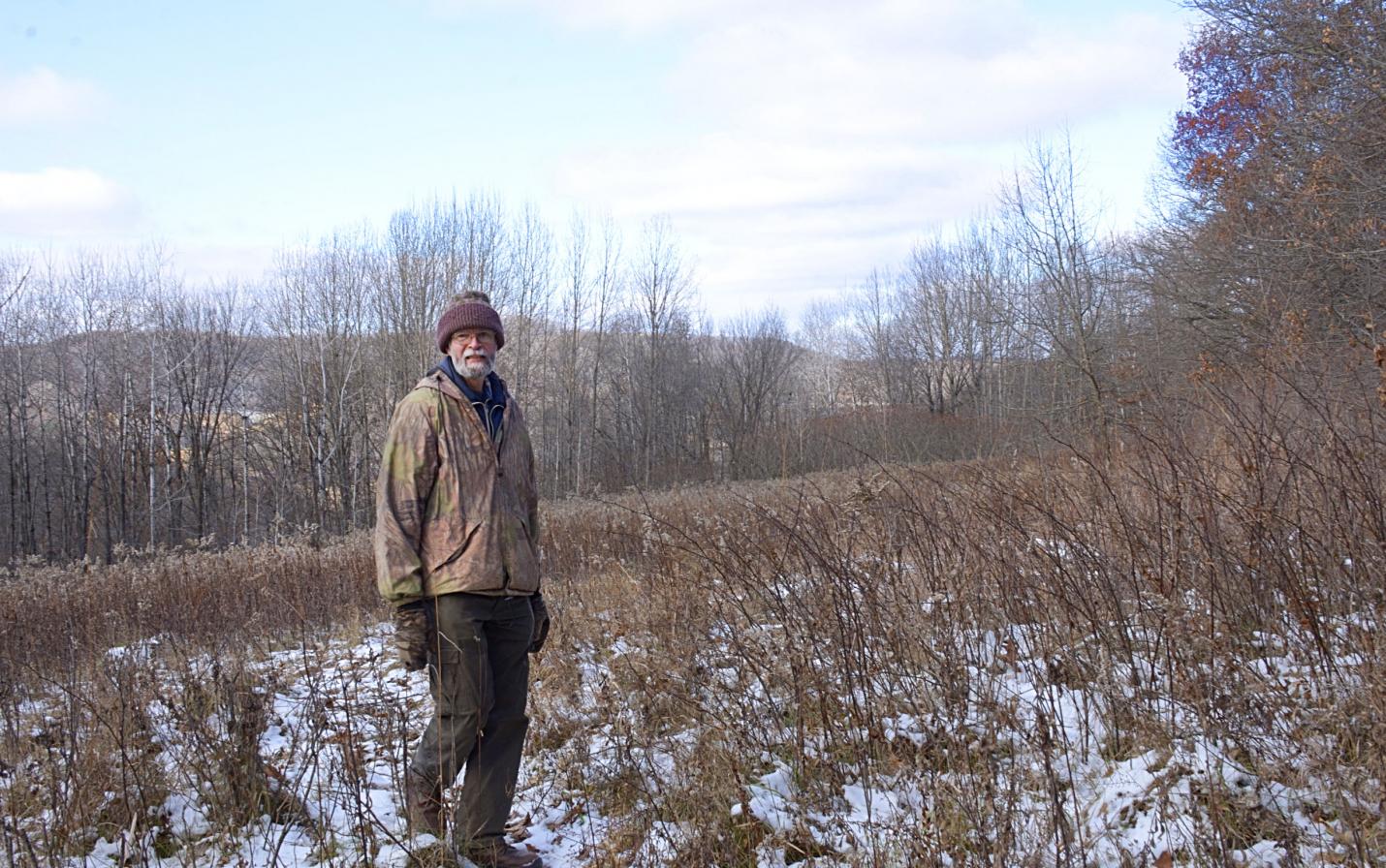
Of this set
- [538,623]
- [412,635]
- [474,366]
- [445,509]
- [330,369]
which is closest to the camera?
[412,635]

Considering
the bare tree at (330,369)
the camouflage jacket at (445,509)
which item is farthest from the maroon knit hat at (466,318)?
the bare tree at (330,369)

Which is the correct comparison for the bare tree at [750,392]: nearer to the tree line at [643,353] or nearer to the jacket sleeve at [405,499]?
the tree line at [643,353]

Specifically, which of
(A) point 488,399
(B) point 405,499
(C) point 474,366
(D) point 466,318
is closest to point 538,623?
(B) point 405,499

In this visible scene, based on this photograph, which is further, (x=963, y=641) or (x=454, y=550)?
(x=963, y=641)

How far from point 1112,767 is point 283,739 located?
13.9 feet

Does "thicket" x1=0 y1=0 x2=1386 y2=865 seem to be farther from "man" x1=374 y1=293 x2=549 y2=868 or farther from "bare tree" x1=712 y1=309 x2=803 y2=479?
"bare tree" x1=712 y1=309 x2=803 y2=479

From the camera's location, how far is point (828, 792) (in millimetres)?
3336

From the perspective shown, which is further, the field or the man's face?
the man's face

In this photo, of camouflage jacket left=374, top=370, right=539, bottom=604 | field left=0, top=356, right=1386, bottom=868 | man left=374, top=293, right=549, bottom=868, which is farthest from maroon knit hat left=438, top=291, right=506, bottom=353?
field left=0, top=356, right=1386, bottom=868

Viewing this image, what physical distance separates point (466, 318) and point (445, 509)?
719 mm

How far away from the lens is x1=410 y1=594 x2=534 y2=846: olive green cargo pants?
3076mm

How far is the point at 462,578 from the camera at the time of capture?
3.09 meters

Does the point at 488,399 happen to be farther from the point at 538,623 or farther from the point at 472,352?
the point at 538,623

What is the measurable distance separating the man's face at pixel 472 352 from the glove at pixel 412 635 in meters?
0.87
